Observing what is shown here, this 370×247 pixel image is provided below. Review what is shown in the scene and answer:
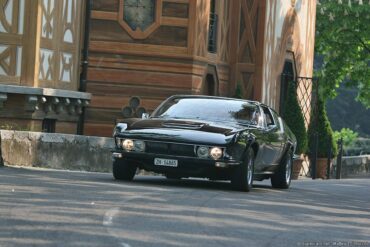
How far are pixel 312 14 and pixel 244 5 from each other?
9.21 meters

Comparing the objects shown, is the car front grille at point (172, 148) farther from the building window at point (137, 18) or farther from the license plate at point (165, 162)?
the building window at point (137, 18)

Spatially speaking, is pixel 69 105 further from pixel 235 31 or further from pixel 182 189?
pixel 182 189

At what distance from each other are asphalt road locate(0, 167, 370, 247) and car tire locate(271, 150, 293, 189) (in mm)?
2569

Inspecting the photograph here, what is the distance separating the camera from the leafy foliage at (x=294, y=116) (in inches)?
1474

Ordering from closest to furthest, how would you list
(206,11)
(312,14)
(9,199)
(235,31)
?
(9,199)
(206,11)
(235,31)
(312,14)

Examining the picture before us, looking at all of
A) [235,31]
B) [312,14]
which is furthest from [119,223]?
[312,14]

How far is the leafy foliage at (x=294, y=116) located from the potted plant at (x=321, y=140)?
75.6 inches

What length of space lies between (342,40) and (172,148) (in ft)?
117

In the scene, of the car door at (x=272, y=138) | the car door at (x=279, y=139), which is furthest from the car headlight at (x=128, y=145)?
the car door at (x=279, y=139)

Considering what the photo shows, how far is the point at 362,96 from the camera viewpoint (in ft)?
179

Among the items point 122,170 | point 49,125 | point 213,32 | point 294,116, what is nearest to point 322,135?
point 294,116

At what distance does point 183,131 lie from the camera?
17.2 meters

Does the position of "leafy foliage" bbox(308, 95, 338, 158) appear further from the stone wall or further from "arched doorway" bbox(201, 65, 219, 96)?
the stone wall

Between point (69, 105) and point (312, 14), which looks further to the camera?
point (312, 14)
